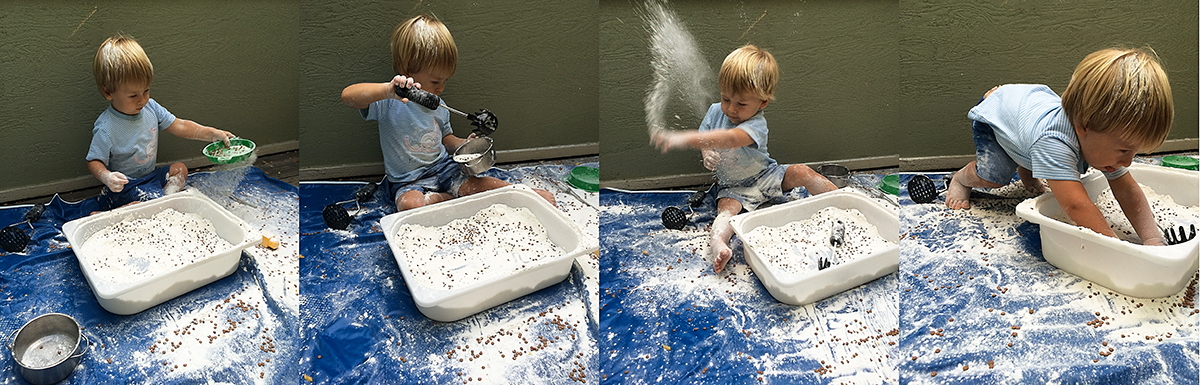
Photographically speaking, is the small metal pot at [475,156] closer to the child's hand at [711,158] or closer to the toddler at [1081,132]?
the child's hand at [711,158]

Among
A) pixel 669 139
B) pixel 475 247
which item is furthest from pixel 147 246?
pixel 669 139

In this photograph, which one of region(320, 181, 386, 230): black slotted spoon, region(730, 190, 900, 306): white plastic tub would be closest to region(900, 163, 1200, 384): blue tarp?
region(730, 190, 900, 306): white plastic tub

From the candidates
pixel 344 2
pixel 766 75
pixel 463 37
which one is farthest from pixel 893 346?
pixel 344 2

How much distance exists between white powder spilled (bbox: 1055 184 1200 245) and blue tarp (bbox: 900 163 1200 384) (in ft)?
0.38

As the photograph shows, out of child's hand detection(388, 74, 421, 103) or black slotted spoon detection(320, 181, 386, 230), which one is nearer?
child's hand detection(388, 74, 421, 103)

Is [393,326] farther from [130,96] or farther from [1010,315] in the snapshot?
[1010,315]

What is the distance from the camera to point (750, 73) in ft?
3.50

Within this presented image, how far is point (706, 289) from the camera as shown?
1139mm

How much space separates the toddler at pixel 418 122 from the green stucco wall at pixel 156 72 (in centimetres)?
17

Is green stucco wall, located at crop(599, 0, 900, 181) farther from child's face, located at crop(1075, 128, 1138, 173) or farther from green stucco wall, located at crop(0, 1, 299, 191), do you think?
green stucco wall, located at crop(0, 1, 299, 191)

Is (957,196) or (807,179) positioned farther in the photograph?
→ (957,196)

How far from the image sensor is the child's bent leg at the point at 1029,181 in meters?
1.22

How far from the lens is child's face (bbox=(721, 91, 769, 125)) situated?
1067 mm

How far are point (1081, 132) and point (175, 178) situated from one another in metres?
1.63
